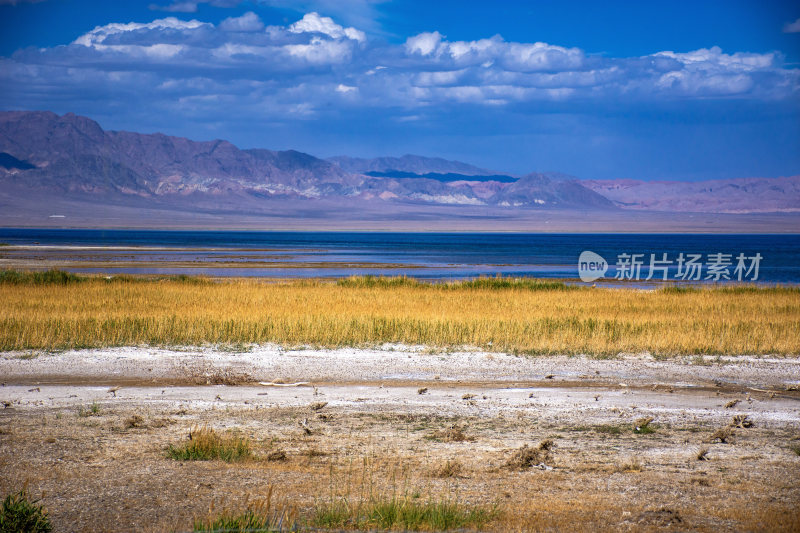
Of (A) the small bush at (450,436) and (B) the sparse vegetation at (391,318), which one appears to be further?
(B) the sparse vegetation at (391,318)

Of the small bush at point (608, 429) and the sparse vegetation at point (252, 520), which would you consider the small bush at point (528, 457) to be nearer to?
the small bush at point (608, 429)

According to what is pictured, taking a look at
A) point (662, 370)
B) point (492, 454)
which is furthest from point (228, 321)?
point (492, 454)

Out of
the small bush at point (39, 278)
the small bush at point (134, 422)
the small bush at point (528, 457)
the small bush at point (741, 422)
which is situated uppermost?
the small bush at point (741, 422)

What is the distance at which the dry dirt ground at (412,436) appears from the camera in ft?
24.1

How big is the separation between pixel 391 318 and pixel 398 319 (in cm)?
40

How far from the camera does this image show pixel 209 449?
28.9 ft

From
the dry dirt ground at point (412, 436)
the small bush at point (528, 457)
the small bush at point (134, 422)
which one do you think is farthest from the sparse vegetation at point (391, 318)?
the small bush at point (528, 457)

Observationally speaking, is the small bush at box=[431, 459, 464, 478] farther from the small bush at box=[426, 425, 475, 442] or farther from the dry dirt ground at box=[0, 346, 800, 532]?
the small bush at box=[426, 425, 475, 442]

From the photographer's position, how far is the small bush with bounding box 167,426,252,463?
8.74 metres

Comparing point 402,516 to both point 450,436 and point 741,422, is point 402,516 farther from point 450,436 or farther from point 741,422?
point 741,422

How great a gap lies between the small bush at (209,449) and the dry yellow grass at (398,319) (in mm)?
8899

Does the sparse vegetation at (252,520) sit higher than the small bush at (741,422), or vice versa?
the small bush at (741,422)

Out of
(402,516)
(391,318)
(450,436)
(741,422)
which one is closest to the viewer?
(402,516)

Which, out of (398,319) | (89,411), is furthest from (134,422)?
(398,319)
